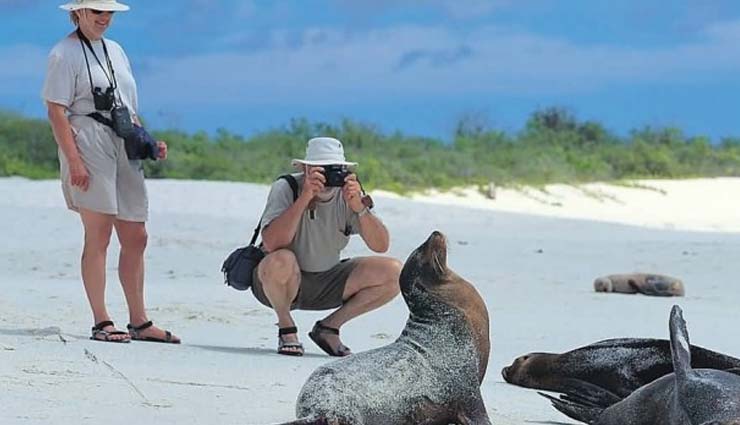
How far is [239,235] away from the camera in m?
17.2

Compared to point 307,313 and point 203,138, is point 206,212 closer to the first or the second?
point 307,313

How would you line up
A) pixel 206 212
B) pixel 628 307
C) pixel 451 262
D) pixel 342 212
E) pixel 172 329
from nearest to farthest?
pixel 342 212, pixel 172 329, pixel 628 307, pixel 451 262, pixel 206 212

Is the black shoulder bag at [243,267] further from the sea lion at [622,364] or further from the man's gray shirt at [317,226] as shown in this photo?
the sea lion at [622,364]

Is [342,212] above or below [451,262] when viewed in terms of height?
above

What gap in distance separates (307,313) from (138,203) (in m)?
2.31

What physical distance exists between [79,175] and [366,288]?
59.3 inches

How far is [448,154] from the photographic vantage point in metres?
28.9

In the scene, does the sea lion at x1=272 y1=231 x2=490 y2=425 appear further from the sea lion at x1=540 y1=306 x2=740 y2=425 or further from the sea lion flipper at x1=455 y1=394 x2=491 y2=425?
the sea lion at x1=540 y1=306 x2=740 y2=425

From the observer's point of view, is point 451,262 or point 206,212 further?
point 206,212

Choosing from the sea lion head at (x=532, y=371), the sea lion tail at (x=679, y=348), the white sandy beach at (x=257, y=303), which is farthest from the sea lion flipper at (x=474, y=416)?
the sea lion head at (x=532, y=371)

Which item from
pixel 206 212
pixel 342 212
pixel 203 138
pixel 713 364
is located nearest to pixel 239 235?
pixel 206 212

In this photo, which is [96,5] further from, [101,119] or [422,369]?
[422,369]

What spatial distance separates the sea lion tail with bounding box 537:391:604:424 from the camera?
5859 millimetres

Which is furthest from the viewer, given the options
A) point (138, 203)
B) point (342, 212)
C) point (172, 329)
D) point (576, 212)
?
point (576, 212)
